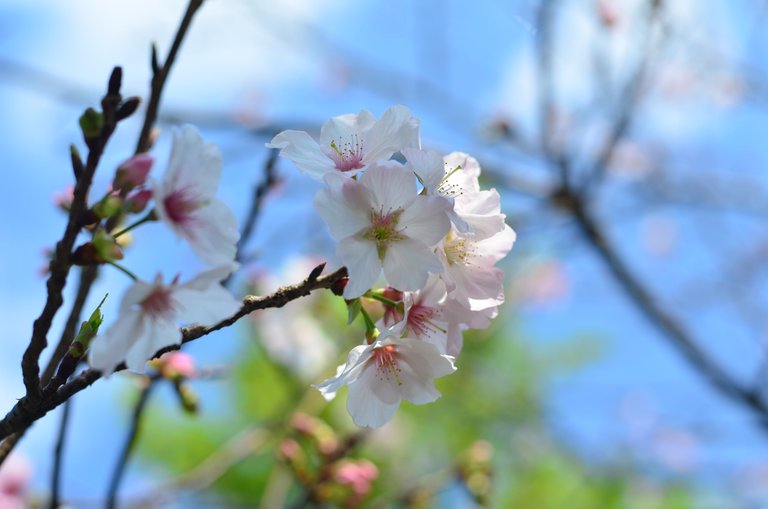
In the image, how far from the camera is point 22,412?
2.32ft

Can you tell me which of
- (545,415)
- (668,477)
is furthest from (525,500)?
(545,415)

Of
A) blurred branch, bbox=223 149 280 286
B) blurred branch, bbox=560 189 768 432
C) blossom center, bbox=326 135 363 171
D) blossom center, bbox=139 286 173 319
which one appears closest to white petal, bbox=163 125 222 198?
blossom center, bbox=139 286 173 319

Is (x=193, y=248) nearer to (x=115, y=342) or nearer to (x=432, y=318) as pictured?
(x=115, y=342)

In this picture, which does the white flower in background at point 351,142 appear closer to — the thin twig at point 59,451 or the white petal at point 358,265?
the white petal at point 358,265

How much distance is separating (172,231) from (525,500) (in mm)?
5878

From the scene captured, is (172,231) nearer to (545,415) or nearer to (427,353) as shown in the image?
(427,353)

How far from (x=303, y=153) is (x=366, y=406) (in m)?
0.34

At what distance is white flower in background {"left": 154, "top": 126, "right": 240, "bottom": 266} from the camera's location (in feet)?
2.27

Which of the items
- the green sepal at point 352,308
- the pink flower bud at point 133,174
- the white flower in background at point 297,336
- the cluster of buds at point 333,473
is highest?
the pink flower bud at point 133,174

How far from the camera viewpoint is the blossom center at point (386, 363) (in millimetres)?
892

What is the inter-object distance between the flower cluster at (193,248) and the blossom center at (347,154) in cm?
21

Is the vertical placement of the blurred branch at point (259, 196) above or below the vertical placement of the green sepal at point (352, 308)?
below

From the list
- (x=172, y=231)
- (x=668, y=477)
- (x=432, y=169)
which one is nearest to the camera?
(x=172, y=231)

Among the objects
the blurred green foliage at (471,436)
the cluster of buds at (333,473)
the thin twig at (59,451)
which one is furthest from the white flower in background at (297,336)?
the thin twig at (59,451)
